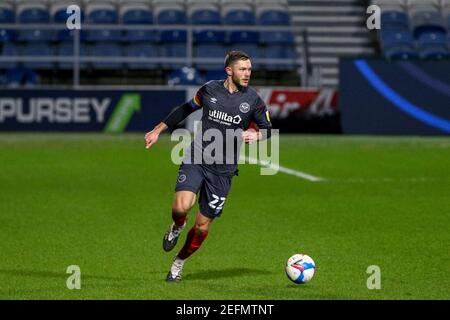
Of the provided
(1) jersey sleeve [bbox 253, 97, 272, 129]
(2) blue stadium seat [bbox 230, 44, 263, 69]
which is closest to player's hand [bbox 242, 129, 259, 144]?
(1) jersey sleeve [bbox 253, 97, 272, 129]

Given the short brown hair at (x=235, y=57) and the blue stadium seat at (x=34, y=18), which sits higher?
the blue stadium seat at (x=34, y=18)

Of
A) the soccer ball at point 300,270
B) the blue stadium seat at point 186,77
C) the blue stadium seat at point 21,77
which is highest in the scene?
the blue stadium seat at point 21,77

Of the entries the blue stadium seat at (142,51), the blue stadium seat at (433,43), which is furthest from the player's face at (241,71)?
the blue stadium seat at (433,43)

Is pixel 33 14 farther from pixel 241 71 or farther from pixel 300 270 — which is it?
pixel 300 270

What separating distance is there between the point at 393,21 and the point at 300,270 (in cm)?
2521

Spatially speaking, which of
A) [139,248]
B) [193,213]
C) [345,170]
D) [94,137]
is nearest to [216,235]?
[139,248]

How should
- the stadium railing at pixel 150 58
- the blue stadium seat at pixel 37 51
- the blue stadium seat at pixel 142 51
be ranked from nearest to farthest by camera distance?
the stadium railing at pixel 150 58 → the blue stadium seat at pixel 37 51 → the blue stadium seat at pixel 142 51

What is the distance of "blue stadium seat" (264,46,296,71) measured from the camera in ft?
99.5

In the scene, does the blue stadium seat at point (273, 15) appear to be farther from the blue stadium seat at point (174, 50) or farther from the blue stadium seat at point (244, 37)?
the blue stadium seat at point (174, 50)

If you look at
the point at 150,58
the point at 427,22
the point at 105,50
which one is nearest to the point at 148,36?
the point at 105,50

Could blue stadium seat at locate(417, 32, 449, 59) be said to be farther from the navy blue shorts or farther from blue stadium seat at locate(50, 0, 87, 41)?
the navy blue shorts

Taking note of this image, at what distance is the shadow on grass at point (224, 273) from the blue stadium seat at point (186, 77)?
59.8 ft

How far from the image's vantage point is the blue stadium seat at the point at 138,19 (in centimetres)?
3119
